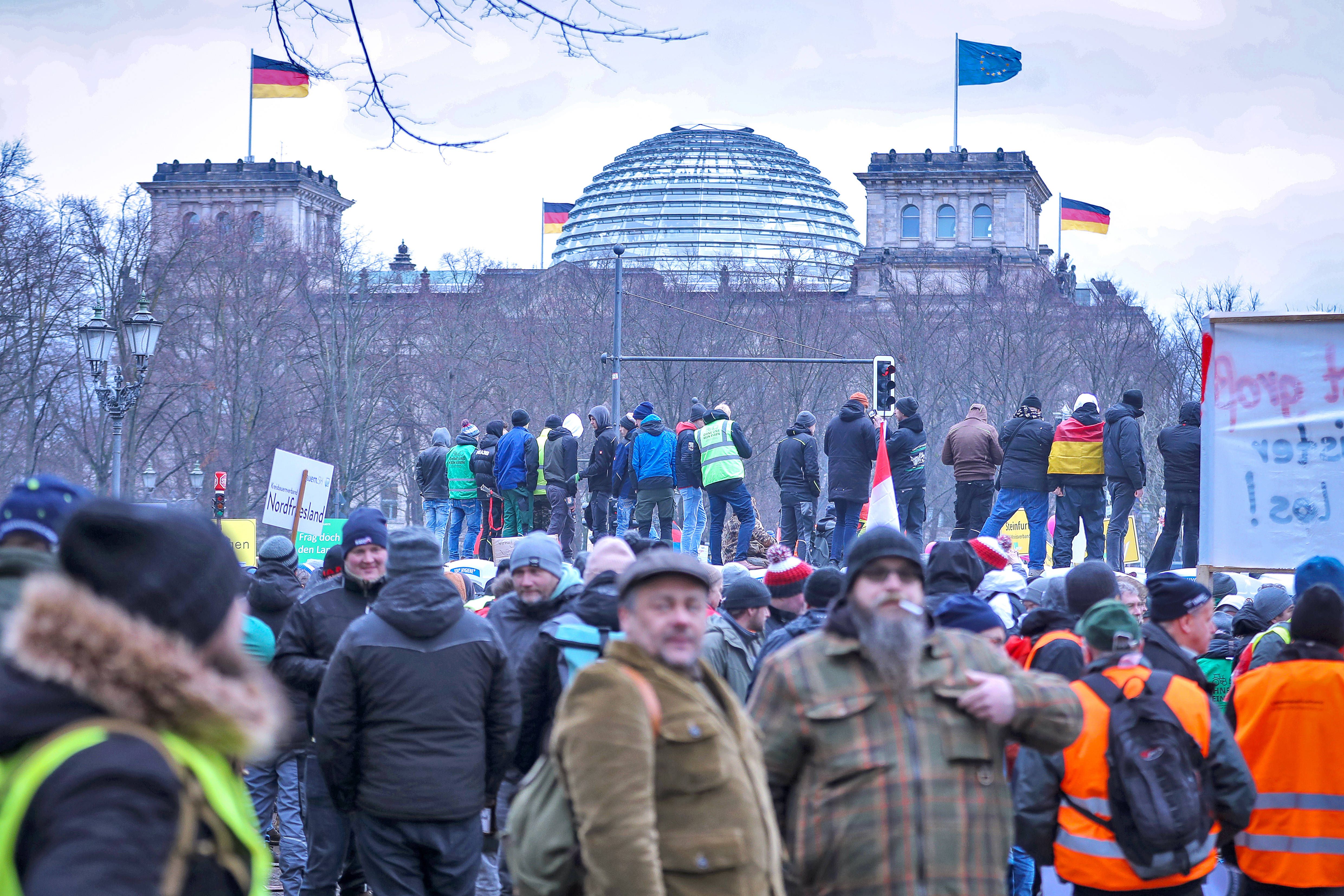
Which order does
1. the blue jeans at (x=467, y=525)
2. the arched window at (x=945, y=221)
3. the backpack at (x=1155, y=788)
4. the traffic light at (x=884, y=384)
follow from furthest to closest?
the arched window at (x=945, y=221) → the traffic light at (x=884, y=384) → the blue jeans at (x=467, y=525) → the backpack at (x=1155, y=788)

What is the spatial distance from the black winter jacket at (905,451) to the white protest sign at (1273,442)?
7433 mm

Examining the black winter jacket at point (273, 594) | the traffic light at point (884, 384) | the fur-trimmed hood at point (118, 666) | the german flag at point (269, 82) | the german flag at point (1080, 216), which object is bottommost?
the black winter jacket at point (273, 594)

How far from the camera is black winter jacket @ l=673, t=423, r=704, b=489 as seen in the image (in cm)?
1825

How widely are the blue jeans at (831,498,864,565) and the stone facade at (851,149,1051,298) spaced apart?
2991 inches

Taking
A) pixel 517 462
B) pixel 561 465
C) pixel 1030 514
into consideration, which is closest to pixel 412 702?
pixel 1030 514

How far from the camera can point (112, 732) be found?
222 centimetres

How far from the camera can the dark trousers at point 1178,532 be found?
46.0 feet

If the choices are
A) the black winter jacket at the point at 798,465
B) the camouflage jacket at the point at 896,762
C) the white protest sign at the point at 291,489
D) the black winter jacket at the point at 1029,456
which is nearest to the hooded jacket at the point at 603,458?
the black winter jacket at the point at 798,465

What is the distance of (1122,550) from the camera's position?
15.7m

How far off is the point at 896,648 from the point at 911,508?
13.6 metres

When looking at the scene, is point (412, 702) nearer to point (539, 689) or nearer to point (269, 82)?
point (539, 689)

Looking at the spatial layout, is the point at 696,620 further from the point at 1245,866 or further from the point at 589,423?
the point at 589,423

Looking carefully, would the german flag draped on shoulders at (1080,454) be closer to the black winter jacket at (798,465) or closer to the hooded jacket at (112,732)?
the black winter jacket at (798,465)

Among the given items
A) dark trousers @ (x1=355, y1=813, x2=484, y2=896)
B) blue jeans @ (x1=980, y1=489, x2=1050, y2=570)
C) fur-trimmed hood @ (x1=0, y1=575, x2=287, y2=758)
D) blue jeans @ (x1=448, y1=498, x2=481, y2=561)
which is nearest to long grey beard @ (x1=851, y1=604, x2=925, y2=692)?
fur-trimmed hood @ (x1=0, y1=575, x2=287, y2=758)
